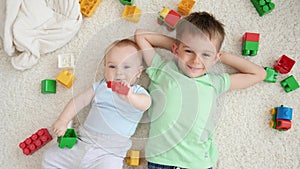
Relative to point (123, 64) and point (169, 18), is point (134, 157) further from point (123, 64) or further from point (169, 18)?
point (169, 18)

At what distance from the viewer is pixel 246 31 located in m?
1.30

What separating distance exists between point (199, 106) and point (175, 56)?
0.16m

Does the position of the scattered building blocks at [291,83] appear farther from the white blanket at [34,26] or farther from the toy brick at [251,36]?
the white blanket at [34,26]

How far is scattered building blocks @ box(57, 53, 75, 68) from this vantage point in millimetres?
1277

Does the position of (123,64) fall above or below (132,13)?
below

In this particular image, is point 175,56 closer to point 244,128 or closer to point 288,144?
point 244,128

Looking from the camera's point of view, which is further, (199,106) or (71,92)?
(71,92)

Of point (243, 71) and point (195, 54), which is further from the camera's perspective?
point (243, 71)

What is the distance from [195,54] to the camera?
44.9 inches

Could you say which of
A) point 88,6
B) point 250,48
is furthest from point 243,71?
point 88,6

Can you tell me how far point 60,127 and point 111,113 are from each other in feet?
0.50

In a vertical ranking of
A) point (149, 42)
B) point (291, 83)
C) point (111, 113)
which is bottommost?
point (111, 113)

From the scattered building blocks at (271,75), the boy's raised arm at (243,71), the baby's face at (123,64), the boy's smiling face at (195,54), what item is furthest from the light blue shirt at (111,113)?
the scattered building blocks at (271,75)

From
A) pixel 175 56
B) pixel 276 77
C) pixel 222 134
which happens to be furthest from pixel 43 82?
pixel 276 77
